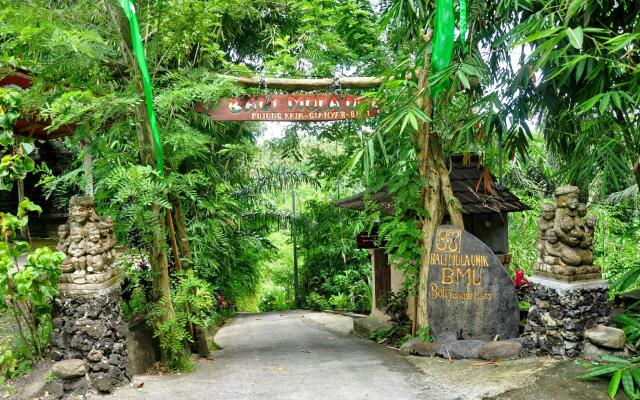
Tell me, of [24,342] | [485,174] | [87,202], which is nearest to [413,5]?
[485,174]

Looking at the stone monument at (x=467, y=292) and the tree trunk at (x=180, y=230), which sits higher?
the tree trunk at (x=180, y=230)

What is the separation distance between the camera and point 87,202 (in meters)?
4.64

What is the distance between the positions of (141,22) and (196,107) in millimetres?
1034

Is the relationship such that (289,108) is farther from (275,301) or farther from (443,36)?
(275,301)

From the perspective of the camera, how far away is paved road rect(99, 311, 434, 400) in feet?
14.6

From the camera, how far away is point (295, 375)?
16.9 feet

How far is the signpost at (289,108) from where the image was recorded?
20.0 ft

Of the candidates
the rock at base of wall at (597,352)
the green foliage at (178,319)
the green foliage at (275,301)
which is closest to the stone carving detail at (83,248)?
the green foliage at (178,319)

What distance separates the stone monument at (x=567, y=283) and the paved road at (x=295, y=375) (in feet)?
3.81

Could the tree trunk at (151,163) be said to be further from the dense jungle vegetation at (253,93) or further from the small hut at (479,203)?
the small hut at (479,203)

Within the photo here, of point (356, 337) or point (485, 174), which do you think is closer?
point (485, 174)

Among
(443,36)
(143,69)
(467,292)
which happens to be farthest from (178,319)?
(443,36)

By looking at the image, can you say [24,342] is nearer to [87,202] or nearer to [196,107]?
[87,202]

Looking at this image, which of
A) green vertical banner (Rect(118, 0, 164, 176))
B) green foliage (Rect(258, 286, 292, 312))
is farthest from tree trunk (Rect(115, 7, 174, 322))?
green foliage (Rect(258, 286, 292, 312))
